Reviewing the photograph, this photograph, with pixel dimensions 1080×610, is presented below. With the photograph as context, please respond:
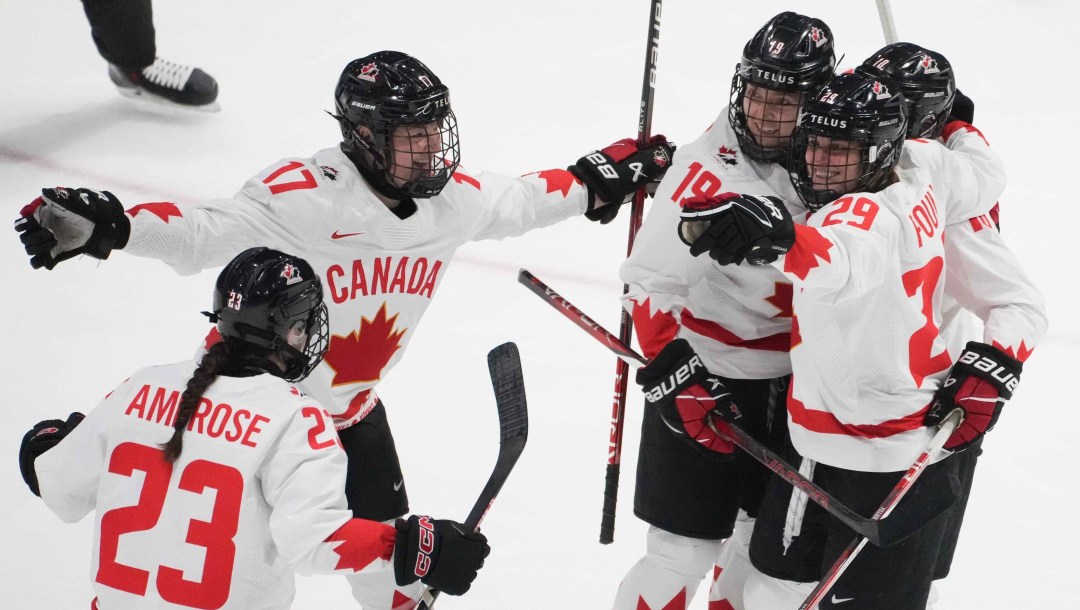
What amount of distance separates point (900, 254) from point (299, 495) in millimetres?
1143

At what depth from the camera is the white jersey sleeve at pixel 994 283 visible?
2.55 meters

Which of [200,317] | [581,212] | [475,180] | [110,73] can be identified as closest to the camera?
[475,180]

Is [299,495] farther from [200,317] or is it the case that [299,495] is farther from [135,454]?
[200,317]

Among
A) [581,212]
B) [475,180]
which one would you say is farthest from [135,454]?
[581,212]

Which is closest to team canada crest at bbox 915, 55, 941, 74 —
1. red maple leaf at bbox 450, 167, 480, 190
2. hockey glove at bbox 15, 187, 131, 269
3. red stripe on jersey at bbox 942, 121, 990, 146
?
red stripe on jersey at bbox 942, 121, 990, 146

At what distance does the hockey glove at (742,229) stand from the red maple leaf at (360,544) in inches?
27.7

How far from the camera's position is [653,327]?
8.57 feet

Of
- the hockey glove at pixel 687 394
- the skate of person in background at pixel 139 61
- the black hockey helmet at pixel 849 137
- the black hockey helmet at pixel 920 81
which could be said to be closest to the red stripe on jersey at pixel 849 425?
the hockey glove at pixel 687 394

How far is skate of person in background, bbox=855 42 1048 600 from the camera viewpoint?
2564 millimetres

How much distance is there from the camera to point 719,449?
265 centimetres

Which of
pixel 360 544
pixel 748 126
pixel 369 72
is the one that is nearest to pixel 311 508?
pixel 360 544

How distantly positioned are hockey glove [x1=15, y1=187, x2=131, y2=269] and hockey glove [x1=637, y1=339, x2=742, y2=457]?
3.56ft

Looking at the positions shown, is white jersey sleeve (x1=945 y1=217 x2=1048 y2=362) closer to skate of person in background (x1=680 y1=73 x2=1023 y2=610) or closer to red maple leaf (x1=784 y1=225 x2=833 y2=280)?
skate of person in background (x1=680 y1=73 x2=1023 y2=610)

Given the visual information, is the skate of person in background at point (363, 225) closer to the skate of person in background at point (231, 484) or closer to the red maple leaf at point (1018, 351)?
the skate of person in background at point (231, 484)
